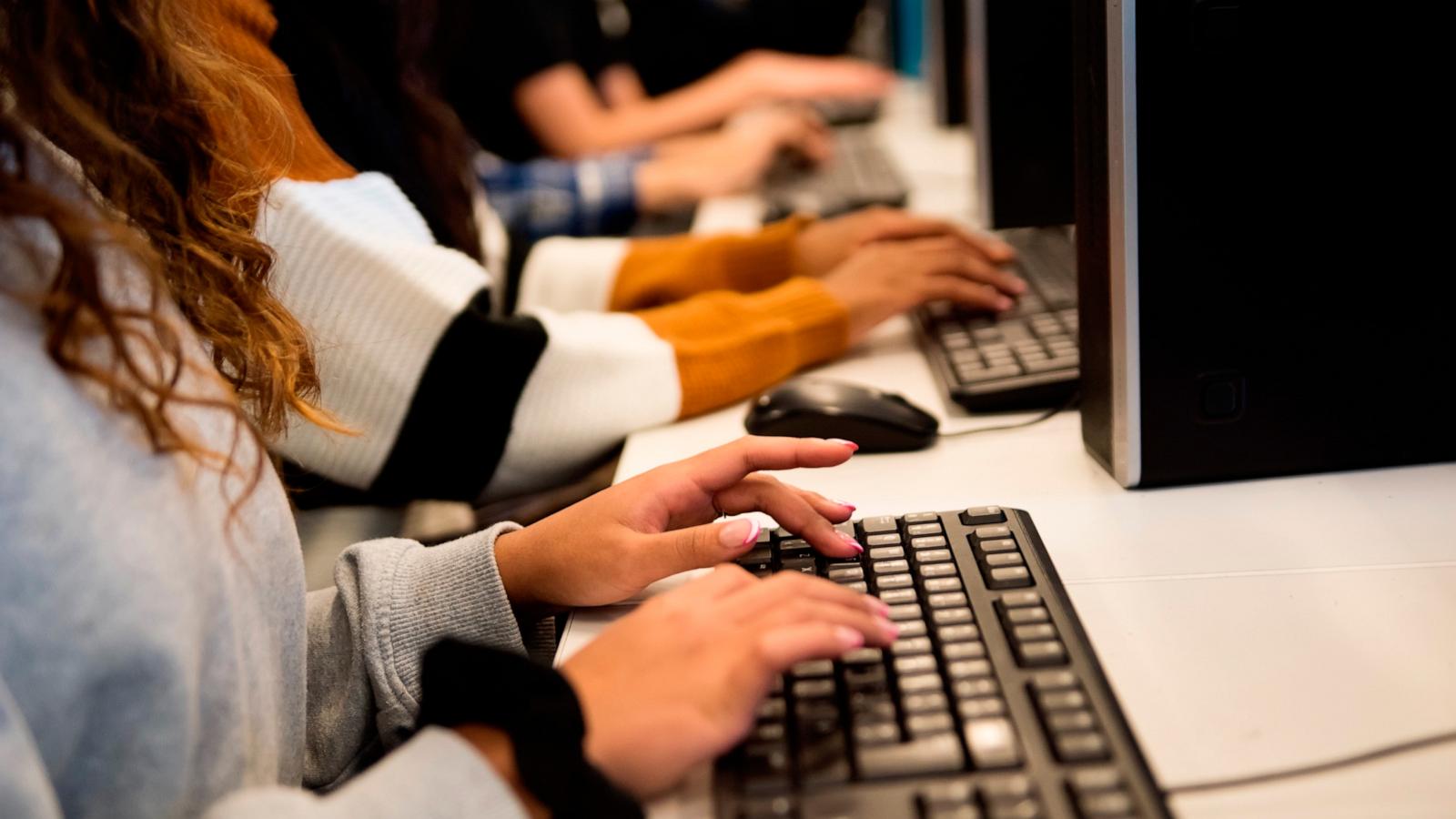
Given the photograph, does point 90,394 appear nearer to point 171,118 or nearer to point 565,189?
point 171,118

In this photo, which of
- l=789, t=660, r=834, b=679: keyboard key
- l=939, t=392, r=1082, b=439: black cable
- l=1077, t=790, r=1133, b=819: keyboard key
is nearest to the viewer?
l=1077, t=790, r=1133, b=819: keyboard key

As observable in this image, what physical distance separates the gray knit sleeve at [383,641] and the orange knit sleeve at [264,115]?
258 mm

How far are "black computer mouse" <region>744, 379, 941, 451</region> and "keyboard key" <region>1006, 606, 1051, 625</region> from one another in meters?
0.28

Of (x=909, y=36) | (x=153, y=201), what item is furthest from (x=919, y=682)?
(x=909, y=36)

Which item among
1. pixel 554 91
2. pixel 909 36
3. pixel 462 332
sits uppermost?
pixel 462 332

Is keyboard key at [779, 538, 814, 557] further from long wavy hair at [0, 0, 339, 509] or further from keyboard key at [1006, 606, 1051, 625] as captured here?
long wavy hair at [0, 0, 339, 509]

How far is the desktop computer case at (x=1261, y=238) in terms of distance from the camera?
68 cm

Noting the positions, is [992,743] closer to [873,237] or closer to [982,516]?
[982,516]

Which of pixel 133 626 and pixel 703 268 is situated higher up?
pixel 133 626

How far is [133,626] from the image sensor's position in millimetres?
490

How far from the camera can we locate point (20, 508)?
481mm

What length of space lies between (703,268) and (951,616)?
672 millimetres

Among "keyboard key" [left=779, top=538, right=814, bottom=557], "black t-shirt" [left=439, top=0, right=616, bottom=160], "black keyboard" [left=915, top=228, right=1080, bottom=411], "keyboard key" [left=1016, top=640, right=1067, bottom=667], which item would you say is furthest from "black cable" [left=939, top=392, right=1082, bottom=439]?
"black t-shirt" [left=439, top=0, right=616, bottom=160]

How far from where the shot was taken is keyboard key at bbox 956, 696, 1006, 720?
1.60 ft
